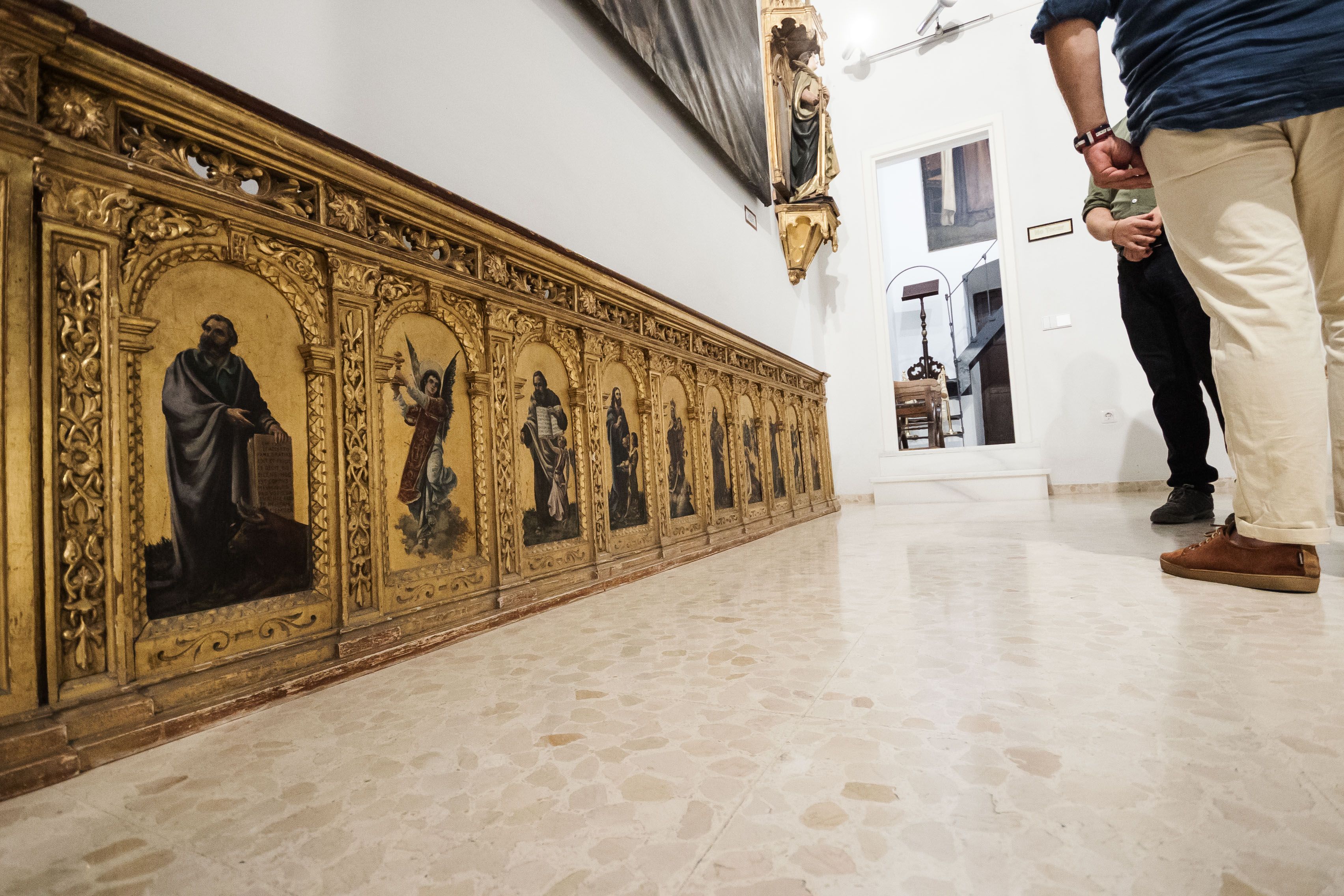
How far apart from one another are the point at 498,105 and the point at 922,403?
687 cm

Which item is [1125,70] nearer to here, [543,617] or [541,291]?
[541,291]

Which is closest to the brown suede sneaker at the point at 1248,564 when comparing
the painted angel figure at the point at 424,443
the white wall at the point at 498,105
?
the painted angel figure at the point at 424,443

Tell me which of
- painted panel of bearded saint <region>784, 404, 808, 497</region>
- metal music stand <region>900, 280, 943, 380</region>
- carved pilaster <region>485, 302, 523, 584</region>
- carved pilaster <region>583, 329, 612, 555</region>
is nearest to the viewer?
carved pilaster <region>485, 302, 523, 584</region>

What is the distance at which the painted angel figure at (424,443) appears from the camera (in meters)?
1.81

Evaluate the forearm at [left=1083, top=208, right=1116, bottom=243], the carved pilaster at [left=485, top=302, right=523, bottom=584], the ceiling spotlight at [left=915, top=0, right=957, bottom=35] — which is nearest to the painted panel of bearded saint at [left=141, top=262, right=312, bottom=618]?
the carved pilaster at [left=485, top=302, right=523, bottom=584]

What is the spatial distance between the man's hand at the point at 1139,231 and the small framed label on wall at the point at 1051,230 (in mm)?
4406

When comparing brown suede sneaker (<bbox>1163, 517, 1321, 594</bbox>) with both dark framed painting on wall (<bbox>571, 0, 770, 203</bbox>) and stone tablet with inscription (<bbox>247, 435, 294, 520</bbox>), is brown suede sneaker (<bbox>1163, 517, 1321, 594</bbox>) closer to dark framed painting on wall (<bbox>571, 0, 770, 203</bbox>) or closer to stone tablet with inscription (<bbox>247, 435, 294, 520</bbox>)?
stone tablet with inscription (<bbox>247, 435, 294, 520</bbox>)

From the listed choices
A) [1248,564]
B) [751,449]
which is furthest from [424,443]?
[751,449]

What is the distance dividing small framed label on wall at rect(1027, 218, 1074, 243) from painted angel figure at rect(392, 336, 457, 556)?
23.2 ft

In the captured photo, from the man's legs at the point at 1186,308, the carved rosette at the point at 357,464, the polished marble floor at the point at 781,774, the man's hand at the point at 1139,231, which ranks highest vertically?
the man's hand at the point at 1139,231

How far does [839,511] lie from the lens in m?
6.08

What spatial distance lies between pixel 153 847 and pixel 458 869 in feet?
1.38

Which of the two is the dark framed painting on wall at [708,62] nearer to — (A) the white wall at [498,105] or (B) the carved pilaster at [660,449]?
(A) the white wall at [498,105]

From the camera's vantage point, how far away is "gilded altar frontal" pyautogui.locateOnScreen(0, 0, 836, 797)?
1.07 metres
